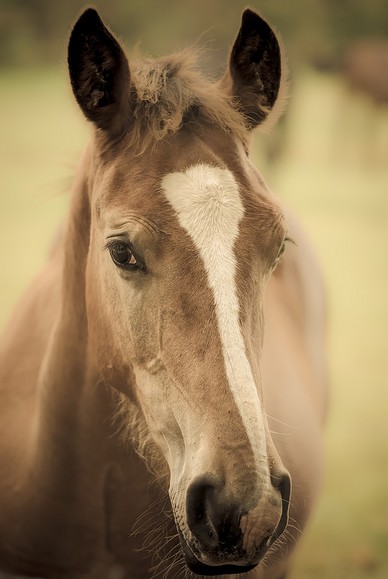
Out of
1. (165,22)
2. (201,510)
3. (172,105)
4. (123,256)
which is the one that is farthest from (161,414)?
(165,22)

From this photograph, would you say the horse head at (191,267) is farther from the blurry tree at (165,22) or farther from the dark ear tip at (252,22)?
the blurry tree at (165,22)

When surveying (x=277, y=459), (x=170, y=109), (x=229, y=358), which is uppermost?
(x=170, y=109)

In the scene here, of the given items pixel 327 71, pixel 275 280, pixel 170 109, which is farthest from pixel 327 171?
pixel 170 109

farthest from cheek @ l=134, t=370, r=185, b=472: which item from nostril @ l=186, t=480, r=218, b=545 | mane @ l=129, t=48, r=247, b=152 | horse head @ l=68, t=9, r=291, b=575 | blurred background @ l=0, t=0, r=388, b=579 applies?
blurred background @ l=0, t=0, r=388, b=579

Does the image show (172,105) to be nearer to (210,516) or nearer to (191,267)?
(191,267)

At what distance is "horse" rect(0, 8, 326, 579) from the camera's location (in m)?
1.37

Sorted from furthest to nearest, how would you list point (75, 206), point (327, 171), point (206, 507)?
point (327, 171), point (75, 206), point (206, 507)

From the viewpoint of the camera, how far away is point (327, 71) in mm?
17672

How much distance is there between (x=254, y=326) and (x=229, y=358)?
19cm

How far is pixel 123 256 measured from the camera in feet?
5.12

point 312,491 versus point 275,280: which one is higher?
point 275,280

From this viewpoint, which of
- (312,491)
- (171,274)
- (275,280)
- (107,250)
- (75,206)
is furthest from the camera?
(275,280)

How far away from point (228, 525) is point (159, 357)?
426 millimetres

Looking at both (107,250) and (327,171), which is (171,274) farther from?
(327,171)
